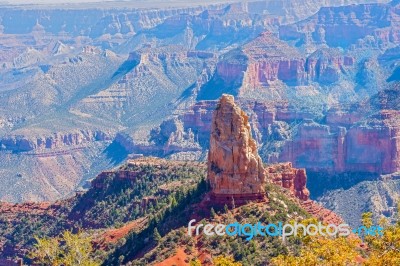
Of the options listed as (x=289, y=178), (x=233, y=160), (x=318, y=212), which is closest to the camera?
(x=233, y=160)

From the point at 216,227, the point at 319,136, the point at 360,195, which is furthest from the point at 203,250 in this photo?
the point at 319,136

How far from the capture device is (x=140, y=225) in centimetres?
8262

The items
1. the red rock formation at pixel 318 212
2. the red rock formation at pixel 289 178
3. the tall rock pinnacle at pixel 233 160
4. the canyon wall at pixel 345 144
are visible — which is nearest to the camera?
the tall rock pinnacle at pixel 233 160

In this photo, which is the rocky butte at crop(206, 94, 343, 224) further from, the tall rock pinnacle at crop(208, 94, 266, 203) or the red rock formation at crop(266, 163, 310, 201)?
the red rock formation at crop(266, 163, 310, 201)

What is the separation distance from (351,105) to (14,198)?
5780 cm

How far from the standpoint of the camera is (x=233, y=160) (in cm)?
7138

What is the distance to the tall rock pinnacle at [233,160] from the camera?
7131 cm

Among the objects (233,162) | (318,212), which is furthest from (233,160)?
(318,212)

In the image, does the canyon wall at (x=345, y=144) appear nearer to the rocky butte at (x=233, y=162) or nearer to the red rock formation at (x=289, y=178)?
the red rock formation at (x=289, y=178)

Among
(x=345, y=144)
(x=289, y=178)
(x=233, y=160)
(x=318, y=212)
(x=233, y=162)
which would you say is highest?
(x=233, y=160)

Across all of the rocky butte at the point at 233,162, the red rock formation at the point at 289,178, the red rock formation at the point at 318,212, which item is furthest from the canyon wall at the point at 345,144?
the rocky butte at the point at 233,162

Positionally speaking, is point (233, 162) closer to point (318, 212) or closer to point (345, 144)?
point (318, 212)

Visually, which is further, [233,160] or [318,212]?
[318,212]

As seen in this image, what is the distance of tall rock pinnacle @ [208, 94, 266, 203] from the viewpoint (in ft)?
234
